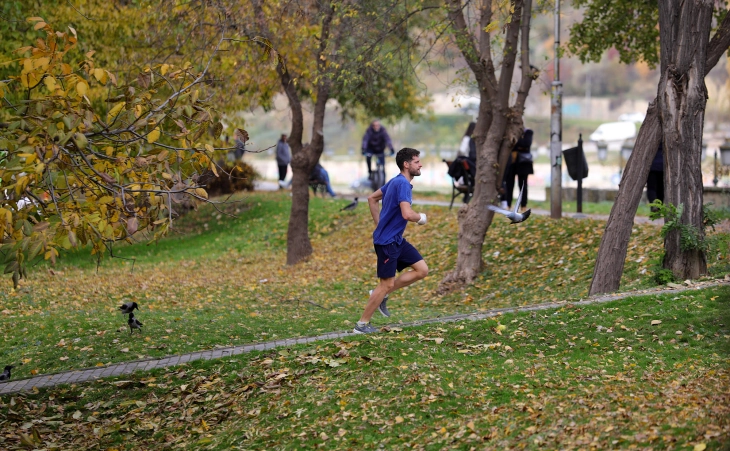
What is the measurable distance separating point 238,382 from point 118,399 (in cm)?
109

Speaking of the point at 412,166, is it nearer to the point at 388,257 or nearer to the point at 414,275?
the point at 388,257

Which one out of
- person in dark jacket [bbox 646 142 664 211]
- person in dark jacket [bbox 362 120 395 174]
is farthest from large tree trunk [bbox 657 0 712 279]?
person in dark jacket [bbox 362 120 395 174]

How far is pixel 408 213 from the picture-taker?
8141 mm

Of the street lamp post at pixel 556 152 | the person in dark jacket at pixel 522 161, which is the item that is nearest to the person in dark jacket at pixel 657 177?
the street lamp post at pixel 556 152

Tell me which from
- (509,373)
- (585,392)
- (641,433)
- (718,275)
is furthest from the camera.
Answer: (718,275)

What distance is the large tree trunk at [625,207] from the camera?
1032 cm

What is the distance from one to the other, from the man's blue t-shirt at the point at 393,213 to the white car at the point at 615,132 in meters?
27.9

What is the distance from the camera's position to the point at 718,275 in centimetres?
1004

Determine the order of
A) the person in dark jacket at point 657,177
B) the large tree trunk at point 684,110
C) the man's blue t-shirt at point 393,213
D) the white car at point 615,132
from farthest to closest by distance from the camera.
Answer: the white car at point 615,132 < the person in dark jacket at point 657,177 < the large tree trunk at point 684,110 < the man's blue t-shirt at point 393,213

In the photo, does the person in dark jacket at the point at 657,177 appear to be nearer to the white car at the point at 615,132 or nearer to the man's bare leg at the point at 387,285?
the man's bare leg at the point at 387,285

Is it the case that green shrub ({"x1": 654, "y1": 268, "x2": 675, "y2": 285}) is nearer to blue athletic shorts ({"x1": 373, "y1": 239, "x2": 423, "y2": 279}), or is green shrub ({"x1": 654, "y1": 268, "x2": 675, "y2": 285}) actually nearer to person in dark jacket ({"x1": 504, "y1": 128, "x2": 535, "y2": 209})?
blue athletic shorts ({"x1": 373, "y1": 239, "x2": 423, "y2": 279})

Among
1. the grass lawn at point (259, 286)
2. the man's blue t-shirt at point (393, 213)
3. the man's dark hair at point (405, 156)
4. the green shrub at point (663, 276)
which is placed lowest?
the grass lawn at point (259, 286)

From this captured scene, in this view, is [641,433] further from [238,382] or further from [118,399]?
[118,399]

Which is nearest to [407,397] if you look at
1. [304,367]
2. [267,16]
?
[304,367]
